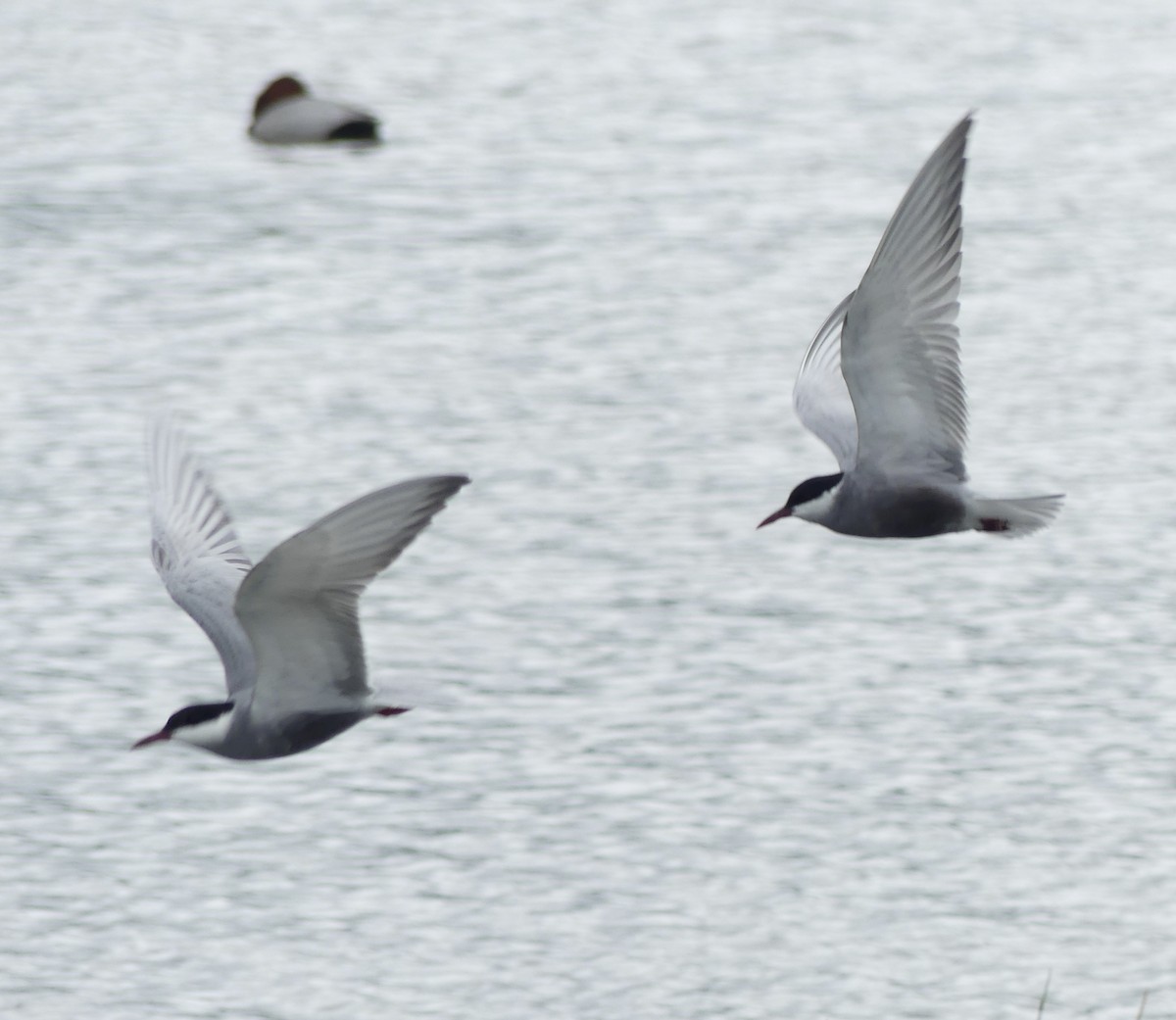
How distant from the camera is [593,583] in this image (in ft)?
40.7

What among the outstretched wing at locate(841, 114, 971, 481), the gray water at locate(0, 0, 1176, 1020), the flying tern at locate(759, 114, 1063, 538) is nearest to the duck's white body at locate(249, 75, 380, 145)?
the gray water at locate(0, 0, 1176, 1020)

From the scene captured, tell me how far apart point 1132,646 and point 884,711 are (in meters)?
1.31

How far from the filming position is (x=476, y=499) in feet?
44.3

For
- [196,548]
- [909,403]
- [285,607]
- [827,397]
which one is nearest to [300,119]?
[827,397]

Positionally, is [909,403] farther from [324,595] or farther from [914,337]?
[324,595]

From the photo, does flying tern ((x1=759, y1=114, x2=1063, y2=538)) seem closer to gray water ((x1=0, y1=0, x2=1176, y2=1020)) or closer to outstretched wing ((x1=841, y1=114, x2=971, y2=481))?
outstretched wing ((x1=841, y1=114, x2=971, y2=481))

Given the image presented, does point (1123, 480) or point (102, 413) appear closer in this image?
point (1123, 480)

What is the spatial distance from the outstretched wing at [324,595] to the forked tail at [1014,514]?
2265 mm

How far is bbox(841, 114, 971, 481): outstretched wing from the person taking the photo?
843cm

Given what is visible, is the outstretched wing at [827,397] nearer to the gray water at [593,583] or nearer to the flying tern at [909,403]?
the flying tern at [909,403]

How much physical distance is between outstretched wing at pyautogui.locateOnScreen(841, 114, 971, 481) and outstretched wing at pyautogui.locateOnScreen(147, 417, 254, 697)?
84.9 inches

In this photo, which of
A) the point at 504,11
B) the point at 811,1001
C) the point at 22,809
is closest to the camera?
the point at 811,1001

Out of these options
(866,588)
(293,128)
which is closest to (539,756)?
(866,588)

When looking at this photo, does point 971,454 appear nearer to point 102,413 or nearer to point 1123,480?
point 1123,480
